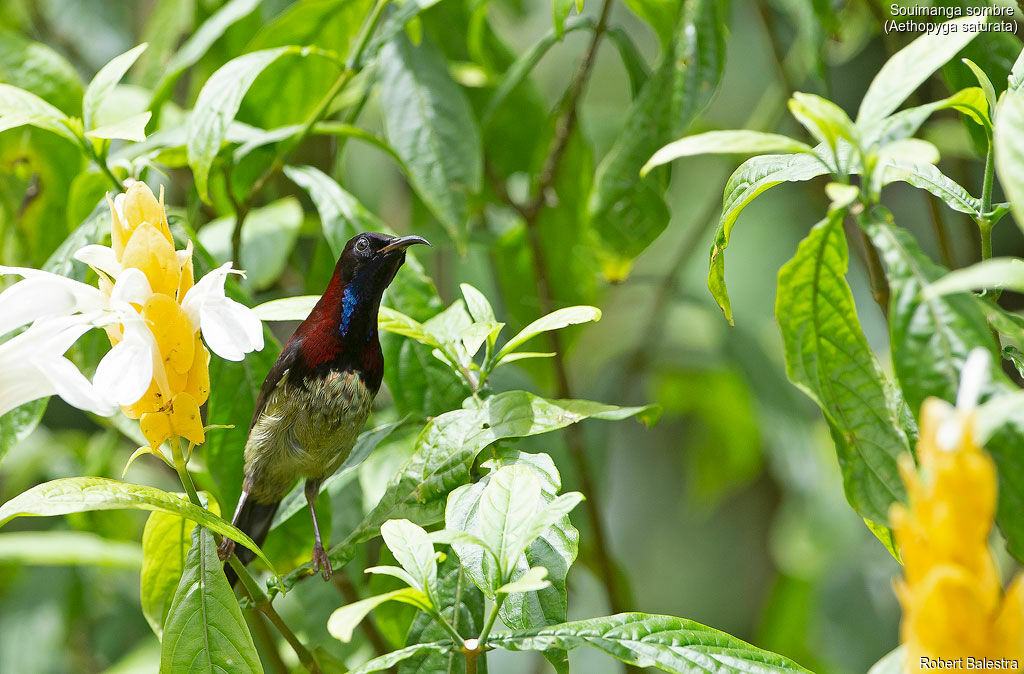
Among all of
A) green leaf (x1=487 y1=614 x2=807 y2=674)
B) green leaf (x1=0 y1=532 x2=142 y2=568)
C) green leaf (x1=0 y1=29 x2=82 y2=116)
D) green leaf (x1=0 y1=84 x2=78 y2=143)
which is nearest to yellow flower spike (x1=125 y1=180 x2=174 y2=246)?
green leaf (x1=0 y1=84 x2=78 y2=143)

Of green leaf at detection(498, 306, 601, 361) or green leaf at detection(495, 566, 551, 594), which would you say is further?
green leaf at detection(498, 306, 601, 361)

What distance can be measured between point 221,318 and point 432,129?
1.59 ft

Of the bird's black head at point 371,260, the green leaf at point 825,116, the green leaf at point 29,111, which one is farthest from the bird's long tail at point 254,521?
the green leaf at point 825,116

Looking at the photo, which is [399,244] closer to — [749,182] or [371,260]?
[371,260]

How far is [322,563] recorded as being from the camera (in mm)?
751

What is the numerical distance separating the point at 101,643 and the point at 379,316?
128 centimetres

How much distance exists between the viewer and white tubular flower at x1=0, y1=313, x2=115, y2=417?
0.55 m

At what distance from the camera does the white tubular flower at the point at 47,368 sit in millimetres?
551

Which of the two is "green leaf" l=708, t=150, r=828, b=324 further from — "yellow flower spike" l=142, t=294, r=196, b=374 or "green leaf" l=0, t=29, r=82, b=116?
"green leaf" l=0, t=29, r=82, b=116

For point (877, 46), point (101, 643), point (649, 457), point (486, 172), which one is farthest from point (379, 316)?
point (649, 457)

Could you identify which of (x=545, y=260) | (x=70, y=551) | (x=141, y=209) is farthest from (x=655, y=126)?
(x=70, y=551)

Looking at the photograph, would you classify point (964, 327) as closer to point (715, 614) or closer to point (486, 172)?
point (486, 172)

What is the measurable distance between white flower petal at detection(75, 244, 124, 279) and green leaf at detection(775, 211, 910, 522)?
0.42 m

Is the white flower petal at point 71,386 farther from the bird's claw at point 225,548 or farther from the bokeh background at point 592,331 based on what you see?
the bokeh background at point 592,331
